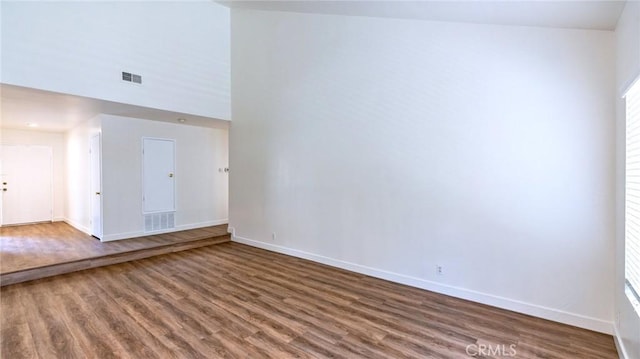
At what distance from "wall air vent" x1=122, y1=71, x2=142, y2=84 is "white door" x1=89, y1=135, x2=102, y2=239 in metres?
1.73

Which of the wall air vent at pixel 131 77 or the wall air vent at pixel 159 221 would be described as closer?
the wall air vent at pixel 131 77

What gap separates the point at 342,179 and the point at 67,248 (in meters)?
4.85

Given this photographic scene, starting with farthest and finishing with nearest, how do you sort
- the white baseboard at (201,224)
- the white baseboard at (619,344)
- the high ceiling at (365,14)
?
1. the white baseboard at (201,224)
2. the high ceiling at (365,14)
3. the white baseboard at (619,344)

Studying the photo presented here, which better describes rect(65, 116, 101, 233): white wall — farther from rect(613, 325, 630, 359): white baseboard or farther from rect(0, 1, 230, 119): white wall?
rect(613, 325, 630, 359): white baseboard

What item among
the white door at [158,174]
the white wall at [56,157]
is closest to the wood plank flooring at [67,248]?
the white door at [158,174]

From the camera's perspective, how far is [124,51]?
4590 millimetres

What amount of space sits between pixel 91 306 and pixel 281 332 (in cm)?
223

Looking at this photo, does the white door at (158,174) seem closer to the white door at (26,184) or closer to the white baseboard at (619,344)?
the white door at (26,184)

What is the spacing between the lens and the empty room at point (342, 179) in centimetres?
270

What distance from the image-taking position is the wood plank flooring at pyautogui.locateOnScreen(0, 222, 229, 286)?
4.18 metres

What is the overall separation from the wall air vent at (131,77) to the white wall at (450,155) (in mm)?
2026

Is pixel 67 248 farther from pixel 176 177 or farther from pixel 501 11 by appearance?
pixel 501 11

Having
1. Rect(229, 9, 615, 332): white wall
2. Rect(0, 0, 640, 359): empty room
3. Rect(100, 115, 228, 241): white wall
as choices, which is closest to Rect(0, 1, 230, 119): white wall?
Rect(0, 0, 640, 359): empty room

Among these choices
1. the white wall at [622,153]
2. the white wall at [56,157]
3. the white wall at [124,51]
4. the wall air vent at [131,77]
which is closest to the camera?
the white wall at [622,153]
